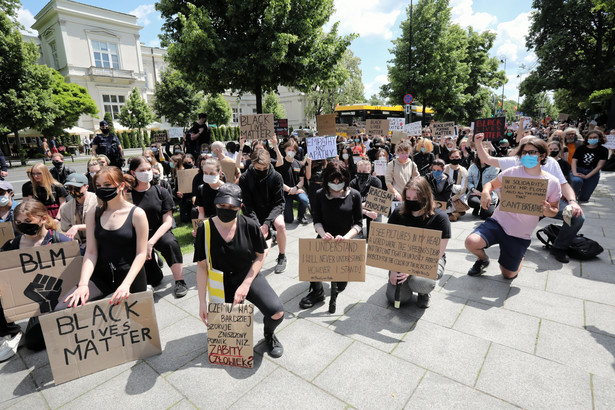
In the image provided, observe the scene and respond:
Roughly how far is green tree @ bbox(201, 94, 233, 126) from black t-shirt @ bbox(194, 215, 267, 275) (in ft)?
140

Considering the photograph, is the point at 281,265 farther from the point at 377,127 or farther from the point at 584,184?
the point at 584,184

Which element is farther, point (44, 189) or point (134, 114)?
point (134, 114)

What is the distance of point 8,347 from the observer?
328 cm

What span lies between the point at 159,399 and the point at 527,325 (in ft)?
12.5

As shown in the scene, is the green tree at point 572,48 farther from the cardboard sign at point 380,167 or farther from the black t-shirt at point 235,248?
the black t-shirt at point 235,248

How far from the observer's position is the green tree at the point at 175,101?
3631 centimetres

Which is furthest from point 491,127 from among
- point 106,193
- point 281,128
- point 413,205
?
point 281,128

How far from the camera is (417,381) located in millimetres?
2746

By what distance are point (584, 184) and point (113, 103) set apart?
2026 inches

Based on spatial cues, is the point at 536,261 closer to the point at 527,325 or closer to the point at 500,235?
the point at 500,235

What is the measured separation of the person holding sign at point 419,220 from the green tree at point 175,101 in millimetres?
37842

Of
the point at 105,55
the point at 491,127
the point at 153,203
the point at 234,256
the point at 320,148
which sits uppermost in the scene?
the point at 105,55

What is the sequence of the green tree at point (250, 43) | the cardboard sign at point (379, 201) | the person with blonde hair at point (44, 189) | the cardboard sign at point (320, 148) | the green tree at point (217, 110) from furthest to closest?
the green tree at point (217, 110) < the green tree at point (250, 43) < the cardboard sign at point (320, 148) < the person with blonde hair at point (44, 189) < the cardboard sign at point (379, 201)

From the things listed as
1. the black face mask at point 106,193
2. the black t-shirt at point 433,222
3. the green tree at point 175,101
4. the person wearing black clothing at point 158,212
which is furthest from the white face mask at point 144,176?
the green tree at point 175,101
